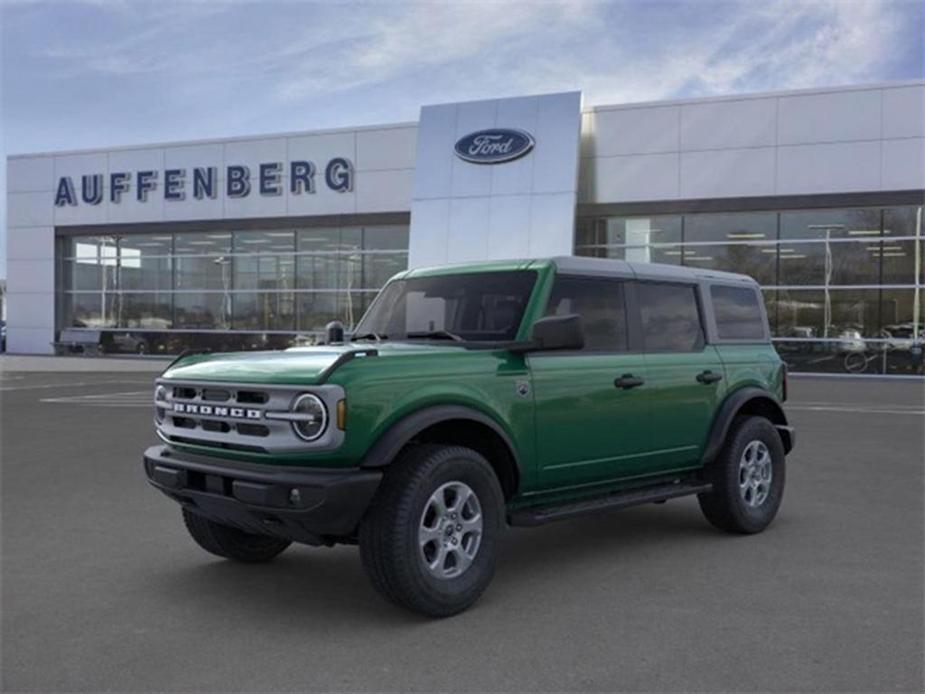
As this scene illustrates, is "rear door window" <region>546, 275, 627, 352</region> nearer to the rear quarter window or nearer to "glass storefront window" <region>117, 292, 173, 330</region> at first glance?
the rear quarter window

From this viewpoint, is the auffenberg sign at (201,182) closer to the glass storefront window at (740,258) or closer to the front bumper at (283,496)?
the glass storefront window at (740,258)

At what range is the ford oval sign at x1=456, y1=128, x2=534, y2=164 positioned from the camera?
25688 millimetres

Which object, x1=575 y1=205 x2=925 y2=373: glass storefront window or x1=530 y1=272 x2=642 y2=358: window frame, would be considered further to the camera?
x1=575 y1=205 x2=925 y2=373: glass storefront window

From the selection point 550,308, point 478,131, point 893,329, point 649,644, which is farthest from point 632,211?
point 649,644

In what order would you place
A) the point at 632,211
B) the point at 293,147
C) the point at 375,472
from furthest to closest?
the point at 293,147 < the point at 632,211 < the point at 375,472

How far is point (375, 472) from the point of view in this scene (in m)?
4.59

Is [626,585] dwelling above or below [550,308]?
below

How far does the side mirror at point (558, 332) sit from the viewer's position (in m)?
5.14

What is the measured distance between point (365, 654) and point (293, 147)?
2710 centimetres

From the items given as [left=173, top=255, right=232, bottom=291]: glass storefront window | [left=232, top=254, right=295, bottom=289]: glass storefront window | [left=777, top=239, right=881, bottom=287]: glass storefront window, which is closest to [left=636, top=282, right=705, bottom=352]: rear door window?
[left=777, top=239, right=881, bottom=287]: glass storefront window

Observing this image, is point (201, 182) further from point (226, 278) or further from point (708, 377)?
point (708, 377)

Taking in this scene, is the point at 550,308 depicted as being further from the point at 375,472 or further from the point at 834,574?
the point at 834,574

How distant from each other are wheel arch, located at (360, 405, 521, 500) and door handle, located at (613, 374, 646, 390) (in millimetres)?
998

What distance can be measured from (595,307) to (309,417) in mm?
2254
